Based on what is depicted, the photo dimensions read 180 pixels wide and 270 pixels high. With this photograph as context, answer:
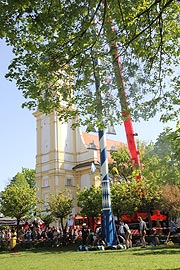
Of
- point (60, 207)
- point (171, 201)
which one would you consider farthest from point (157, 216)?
point (60, 207)

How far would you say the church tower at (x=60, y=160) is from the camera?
48.4m

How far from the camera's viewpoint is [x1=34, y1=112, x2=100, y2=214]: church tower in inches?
1906

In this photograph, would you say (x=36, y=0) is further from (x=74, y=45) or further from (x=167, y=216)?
(x=167, y=216)

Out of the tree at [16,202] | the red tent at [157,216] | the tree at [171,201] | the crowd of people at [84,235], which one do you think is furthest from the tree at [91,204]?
the tree at [171,201]

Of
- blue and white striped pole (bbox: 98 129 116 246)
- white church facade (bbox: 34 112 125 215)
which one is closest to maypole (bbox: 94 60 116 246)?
blue and white striped pole (bbox: 98 129 116 246)

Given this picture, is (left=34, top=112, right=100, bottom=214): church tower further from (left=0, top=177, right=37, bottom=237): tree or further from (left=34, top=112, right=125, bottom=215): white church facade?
(left=0, top=177, right=37, bottom=237): tree

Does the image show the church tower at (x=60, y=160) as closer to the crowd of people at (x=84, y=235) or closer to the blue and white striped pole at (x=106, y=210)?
the crowd of people at (x=84, y=235)

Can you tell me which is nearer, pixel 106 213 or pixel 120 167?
pixel 106 213

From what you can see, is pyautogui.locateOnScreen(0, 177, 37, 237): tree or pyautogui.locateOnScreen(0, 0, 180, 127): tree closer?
pyautogui.locateOnScreen(0, 0, 180, 127): tree

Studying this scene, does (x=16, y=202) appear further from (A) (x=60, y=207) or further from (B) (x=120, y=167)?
(B) (x=120, y=167)

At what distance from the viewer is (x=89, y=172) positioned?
160ft

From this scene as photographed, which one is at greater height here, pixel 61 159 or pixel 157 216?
pixel 61 159

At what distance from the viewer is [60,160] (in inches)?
1930

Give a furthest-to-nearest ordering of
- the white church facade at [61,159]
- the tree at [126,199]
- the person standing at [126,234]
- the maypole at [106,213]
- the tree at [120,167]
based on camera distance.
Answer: the white church facade at [61,159]
the tree at [120,167]
the tree at [126,199]
the maypole at [106,213]
the person standing at [126,234]
